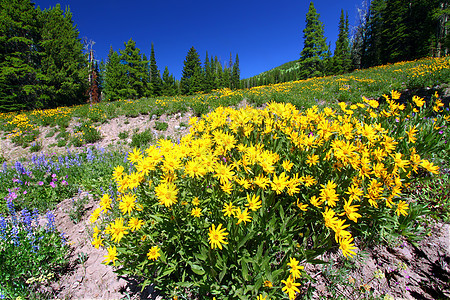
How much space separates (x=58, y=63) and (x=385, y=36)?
49.3 metres

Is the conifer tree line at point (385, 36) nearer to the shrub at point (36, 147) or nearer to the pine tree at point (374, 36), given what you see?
the pine tree at point (374, 36)

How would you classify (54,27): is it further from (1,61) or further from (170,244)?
(170,244)

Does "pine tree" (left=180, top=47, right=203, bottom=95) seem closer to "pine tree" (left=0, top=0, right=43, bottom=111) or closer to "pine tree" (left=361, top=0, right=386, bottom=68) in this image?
"pine tree" (left=0, top=0, right=43, bottom=111)

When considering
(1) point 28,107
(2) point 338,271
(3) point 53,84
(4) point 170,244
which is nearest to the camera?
(2) point 338,271

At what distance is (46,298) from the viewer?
7.18 feet

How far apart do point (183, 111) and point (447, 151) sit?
8007 millimetres

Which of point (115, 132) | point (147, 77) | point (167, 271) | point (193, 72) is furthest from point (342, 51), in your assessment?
point (167, 271)

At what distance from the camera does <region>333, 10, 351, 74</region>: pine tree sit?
135ft

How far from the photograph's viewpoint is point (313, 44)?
3325cm

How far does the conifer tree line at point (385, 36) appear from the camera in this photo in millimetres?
24812

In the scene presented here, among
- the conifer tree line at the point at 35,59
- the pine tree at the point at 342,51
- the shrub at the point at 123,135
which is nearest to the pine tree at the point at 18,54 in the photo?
the conifer tree line at the point at 35,59

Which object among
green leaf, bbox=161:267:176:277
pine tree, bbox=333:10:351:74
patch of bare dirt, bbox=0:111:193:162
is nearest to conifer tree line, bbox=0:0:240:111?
patch of bare dirt, bbox=0:111:193:162

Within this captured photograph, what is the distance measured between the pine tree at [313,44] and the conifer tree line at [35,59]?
35200mm

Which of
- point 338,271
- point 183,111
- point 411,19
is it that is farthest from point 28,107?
point 411,19
